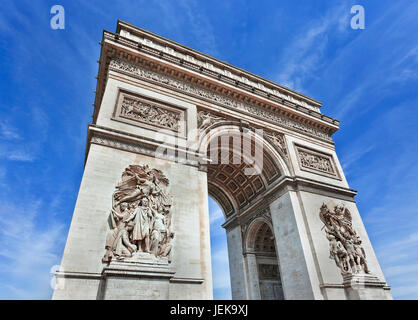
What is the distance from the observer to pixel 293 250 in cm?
1034

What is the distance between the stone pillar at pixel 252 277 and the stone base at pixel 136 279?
7903 mm

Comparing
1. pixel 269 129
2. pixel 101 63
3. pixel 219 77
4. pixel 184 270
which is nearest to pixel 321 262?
pixel 184 270

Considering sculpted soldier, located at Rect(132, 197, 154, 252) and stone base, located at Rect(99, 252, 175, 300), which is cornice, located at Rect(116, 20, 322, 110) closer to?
sculpted soldier, located at Rect(132, 197, 154, 252)

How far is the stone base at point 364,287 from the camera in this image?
9.16 metres

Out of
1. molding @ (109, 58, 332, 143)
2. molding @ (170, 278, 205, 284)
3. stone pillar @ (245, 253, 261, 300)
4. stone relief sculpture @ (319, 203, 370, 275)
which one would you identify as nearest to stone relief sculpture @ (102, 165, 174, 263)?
molding @ (170, 278, 205, 284)

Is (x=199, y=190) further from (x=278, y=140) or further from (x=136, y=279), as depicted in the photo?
(x=278, y=140)

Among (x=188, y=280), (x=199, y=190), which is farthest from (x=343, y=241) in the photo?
(x=188, y=280)

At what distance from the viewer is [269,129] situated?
12.9 meters

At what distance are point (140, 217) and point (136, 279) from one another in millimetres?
1591

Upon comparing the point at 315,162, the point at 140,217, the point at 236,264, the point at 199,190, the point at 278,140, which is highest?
the point at 278,140

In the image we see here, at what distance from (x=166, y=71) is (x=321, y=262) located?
10208 mm
